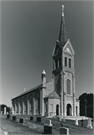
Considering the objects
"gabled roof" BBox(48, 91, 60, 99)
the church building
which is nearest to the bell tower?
the church building

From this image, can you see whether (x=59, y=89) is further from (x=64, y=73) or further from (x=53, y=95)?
(x=64, y=73)

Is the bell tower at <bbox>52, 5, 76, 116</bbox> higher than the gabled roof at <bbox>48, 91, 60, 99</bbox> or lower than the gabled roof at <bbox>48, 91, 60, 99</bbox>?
higher

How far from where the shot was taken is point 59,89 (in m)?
43.2

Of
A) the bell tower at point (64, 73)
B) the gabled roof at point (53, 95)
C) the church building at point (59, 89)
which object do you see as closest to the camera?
the gabled roof at point (53, 95)

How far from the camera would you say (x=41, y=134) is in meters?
15.9

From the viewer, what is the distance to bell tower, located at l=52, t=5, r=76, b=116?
138 ft

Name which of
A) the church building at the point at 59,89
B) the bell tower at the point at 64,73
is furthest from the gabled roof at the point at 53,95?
the bell tower at the point at 64,73

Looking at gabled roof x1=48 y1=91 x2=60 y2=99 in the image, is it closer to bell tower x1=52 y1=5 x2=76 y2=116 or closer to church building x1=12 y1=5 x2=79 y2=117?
church building x1=12 y1=5 x2=79 y2=117

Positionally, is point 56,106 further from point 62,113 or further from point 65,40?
point 65,40

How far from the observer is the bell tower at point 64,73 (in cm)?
4218

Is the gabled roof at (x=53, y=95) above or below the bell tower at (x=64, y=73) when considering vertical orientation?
below

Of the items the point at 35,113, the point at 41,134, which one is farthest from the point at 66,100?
the point at 41,134

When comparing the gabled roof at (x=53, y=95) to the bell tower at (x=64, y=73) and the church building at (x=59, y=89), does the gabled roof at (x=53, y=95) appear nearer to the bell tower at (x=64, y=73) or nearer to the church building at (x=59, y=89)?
the church building at (x=59, y=89)

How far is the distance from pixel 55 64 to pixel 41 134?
32.6m
